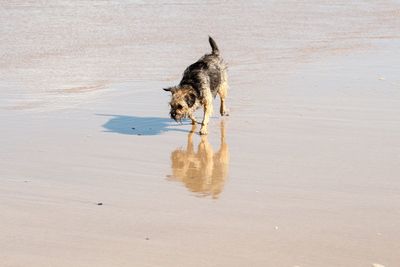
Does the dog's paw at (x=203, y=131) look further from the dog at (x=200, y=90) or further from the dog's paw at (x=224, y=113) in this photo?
the dog's paw at (x=224, y=113)

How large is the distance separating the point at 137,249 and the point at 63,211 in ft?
2.99

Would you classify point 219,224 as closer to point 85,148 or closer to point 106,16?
point 85,148

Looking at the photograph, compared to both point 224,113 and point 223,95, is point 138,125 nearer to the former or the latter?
point 224,113

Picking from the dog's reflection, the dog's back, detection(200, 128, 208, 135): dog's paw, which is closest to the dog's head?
the dog's back

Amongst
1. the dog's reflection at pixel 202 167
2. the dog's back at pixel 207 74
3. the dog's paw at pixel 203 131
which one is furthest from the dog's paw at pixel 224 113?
the dog's reflection at pixel 202 167

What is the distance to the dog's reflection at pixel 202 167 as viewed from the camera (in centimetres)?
594

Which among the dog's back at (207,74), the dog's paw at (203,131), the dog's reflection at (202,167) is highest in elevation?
the dog's back at (207,74)

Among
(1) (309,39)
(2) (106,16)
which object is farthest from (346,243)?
(2) (106,16)

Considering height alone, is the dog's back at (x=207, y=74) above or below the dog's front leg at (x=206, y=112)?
above

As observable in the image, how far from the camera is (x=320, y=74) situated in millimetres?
11023

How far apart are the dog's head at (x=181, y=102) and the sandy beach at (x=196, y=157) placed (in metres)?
0.20

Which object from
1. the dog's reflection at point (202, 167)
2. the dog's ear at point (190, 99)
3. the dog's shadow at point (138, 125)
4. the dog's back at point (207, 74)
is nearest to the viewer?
the dog's reflection at point (202, 167)

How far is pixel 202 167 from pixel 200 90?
6.30 ft

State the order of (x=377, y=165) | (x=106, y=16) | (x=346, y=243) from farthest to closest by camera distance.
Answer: (x=106, y=16), (x=377, y=165), (x=346, y=243)
